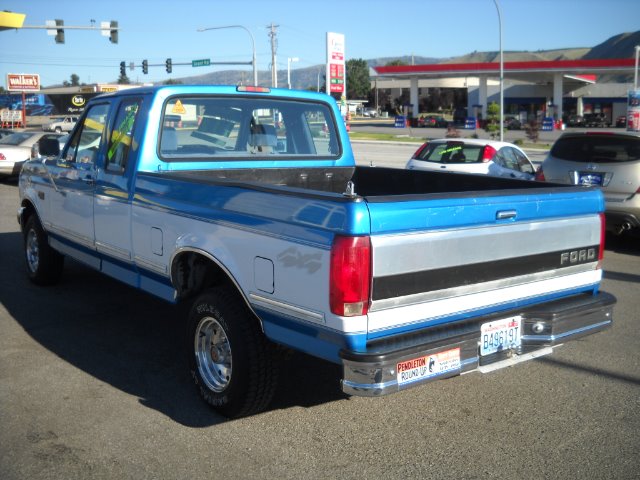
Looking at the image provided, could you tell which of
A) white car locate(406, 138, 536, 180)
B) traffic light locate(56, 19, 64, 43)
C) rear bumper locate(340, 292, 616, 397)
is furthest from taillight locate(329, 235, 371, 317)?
traffic light locate(56, 19, 64, 43)

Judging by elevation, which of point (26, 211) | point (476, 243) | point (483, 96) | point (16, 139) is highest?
point (483, 96)

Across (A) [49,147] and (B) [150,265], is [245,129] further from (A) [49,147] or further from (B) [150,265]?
(A) [49,147]

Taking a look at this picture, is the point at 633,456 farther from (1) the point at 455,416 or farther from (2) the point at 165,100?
(2) the point at 165,100

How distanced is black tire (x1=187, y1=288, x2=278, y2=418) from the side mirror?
299 centimetres

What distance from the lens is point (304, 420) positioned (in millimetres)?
4371

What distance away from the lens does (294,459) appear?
12.6 feet

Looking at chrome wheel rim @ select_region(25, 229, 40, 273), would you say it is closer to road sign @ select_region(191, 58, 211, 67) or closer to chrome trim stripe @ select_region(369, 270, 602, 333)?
chrome trim stripe @ select_region(369, 270, 602, 333)

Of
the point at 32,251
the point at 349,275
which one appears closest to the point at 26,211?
the point at 32,251

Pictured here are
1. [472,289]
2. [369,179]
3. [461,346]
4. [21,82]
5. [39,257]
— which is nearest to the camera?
[461,346]

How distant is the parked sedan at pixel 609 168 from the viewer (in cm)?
934

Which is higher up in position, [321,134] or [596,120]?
[596,120]

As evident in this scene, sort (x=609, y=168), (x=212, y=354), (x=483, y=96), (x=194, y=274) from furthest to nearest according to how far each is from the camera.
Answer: (x=483, y=96) → (x=609, y=168) → (x=194, y=274) → (x=212, y=354)

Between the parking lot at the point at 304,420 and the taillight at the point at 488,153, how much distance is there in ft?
23.6

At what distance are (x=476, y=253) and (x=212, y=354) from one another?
179 cm
